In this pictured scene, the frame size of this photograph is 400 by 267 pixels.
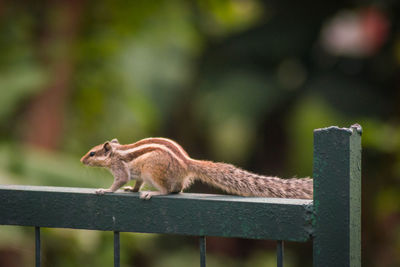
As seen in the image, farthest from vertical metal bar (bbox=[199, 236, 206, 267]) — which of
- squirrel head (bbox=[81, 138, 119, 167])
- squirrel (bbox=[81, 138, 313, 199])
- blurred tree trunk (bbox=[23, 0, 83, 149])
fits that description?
blurred tree trunk (bbox=[23, 0, 83, 149])

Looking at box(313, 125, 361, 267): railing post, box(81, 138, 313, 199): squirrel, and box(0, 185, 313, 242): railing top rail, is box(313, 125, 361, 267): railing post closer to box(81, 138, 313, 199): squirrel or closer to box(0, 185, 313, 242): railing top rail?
box(0, 185, 313, 242): railing top rail

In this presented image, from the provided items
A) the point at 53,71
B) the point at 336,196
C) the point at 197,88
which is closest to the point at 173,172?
the point at 336,196

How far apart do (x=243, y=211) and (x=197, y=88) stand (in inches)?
264

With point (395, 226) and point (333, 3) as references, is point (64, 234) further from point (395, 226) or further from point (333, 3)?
point (333, 3)

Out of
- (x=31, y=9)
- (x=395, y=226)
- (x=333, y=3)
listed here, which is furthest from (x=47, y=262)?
(x=333, y=3)

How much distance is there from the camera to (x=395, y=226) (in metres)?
7.56

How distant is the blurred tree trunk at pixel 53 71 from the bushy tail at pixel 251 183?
15.5ft

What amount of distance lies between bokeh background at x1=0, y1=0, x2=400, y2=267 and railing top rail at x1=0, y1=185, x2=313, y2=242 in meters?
3.70

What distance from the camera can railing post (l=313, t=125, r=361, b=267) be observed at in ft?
6.16

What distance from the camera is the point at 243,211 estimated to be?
202cm

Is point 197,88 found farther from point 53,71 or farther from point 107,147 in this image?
point 107,147

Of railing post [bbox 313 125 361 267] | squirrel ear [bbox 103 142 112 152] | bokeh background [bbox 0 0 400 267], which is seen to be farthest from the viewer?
bokeh background [bbox 0 0 400 267]

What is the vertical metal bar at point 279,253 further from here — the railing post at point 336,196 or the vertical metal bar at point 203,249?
the vertical metal bar at point 203,249

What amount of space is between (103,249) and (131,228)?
5.18 metres
